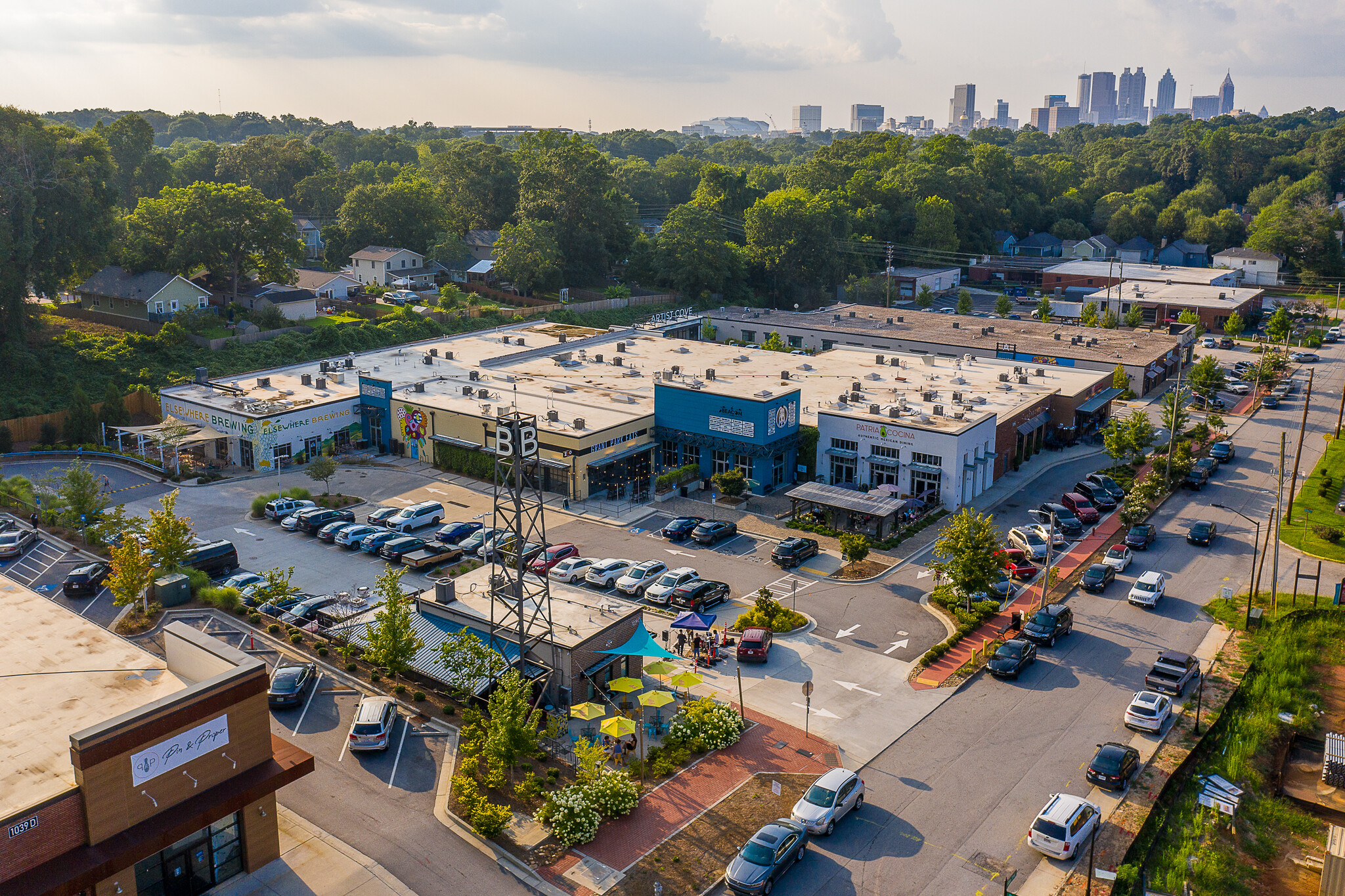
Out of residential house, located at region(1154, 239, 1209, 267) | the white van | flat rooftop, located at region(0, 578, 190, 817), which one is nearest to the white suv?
flat rooftop, located at region(0, 578, 190, 817)

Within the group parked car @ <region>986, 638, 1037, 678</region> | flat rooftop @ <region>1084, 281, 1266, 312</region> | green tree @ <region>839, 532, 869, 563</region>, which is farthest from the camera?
flat rooftop @ <region>1084, 281, 1266, 312</region>

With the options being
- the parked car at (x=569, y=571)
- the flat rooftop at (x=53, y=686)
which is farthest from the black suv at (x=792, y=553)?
the flat rooftop at (x=53, y=686)

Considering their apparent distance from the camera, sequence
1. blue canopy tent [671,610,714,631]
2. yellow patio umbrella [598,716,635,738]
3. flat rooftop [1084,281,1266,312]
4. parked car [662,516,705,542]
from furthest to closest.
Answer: flat rooftop [1084,281,1266,312] < parked car [662,516,705,542] < blue canopy tent [671,610,714,631] < yellow patio umbrella [598,716,635,738]

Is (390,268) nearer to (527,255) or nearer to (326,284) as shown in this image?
(326,284)

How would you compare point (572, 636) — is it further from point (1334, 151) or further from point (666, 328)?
point (1334, 151)

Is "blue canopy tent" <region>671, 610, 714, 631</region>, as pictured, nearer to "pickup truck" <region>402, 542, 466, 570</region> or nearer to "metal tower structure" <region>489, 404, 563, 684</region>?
"metal tower structure" <region>489, 404, 563, 684</region>

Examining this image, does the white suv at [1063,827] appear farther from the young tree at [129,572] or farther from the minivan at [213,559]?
the minivan at [213,559]
